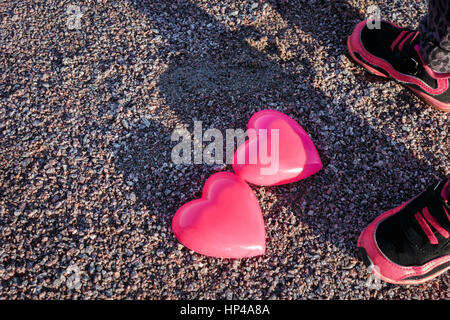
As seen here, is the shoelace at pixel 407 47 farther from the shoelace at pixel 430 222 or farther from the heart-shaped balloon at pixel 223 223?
the heart-shaped balloon at pixel 223 223

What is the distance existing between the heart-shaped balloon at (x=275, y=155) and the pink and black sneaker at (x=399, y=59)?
66 centimetres

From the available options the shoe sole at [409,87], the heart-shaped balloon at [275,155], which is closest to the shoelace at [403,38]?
the shoe sole at [409,87]

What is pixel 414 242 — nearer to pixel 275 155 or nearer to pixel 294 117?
pixel 275 155

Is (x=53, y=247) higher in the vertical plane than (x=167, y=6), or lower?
lower

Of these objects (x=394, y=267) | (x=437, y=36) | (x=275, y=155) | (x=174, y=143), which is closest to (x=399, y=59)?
(x=437, y=36)

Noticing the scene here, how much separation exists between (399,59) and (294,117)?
2.14 feet

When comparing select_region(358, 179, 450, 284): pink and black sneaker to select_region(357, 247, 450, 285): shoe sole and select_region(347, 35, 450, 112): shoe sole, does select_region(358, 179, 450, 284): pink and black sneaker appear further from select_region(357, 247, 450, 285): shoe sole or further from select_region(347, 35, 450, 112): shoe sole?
select_region(347, 35, 450, 112): shoe sole

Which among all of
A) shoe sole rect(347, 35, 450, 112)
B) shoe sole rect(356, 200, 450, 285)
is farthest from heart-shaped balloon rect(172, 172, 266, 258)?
shoe sole rect(347, 35, 450, 112)

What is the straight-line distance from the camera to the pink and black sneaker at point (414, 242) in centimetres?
156

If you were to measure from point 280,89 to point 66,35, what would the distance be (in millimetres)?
1283
